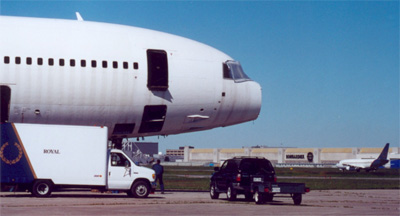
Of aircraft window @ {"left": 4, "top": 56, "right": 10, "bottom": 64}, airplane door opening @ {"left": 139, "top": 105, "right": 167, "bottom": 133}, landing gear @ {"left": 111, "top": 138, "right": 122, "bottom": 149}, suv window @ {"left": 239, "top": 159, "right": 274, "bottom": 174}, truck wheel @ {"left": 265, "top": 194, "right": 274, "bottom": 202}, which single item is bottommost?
truck wheel @ {"left": 265, "top": 194, "right": 274, "bottom": 202}

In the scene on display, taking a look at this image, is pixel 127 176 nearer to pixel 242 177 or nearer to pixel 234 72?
pixel 242 177

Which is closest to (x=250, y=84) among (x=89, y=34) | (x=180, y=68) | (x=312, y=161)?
(x=180, y=68)

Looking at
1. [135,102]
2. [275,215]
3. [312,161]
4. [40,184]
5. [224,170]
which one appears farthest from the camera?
[312,161]

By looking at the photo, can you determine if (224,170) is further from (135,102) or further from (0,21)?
(0,21)

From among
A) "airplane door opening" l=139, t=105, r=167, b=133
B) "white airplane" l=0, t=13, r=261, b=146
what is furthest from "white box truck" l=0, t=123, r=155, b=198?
"airplane door opening" l=139, t=105, r=167, b=133

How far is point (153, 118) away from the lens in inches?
1024

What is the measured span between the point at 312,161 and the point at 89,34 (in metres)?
137

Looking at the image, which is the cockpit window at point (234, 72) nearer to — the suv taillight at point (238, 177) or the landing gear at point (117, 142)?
the suv taillight at point (238, 177)

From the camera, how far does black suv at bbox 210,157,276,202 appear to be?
24656 mm

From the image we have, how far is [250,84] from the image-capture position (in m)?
27.9

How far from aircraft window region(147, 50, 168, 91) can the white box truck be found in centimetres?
291

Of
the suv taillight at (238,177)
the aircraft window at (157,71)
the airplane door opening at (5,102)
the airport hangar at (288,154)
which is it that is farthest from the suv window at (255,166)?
the airport hangar at (288,154)

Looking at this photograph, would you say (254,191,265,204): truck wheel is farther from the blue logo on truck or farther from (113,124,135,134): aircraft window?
the blue logo on truck

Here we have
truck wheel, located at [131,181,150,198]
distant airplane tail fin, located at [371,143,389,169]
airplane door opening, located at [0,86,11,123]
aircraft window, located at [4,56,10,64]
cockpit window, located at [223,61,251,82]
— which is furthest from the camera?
distant airplane tail fin, located at [371,143,389,169]
